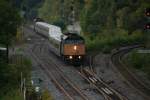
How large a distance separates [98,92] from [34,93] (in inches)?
199

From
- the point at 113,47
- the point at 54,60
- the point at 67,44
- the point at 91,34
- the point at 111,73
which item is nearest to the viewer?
the point at 111,73

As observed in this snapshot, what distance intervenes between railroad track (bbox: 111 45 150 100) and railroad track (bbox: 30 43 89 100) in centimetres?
435

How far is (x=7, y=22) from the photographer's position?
133ft

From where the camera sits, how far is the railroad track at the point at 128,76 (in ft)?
119

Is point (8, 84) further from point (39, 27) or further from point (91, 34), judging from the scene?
point (39, 27)

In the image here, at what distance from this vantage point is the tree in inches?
1545

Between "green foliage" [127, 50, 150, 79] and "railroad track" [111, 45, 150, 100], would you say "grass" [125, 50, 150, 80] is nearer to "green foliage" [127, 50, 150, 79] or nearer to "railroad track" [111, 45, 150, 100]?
"green foliage" [127, 50, 150, 79]

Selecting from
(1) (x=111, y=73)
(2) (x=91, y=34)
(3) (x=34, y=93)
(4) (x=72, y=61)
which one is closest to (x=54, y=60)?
(4) (x=72, y=61)

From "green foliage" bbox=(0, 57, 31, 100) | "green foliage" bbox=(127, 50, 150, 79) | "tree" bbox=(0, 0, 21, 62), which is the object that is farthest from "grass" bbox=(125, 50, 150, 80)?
"tree" bbox=(0, 0, 21, 62)

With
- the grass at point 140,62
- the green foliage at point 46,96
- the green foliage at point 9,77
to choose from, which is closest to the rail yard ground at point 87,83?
the green foliage at point 46,96

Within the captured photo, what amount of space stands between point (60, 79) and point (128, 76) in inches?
223

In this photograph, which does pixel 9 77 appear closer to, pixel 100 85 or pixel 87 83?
pixel 87 83

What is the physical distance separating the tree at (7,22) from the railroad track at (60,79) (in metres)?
5.11

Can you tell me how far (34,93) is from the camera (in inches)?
1330
